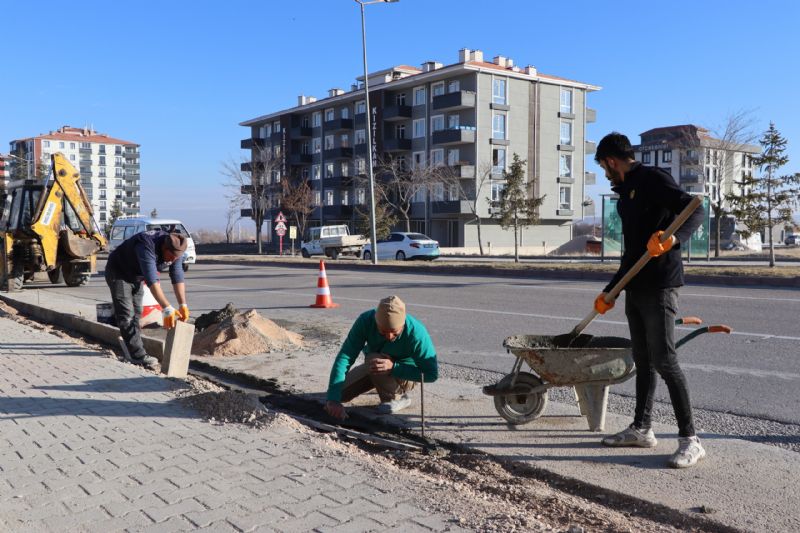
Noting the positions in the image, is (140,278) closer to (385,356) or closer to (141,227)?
(385,356)

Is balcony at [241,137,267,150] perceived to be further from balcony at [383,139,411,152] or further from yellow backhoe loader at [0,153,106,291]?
yellow backhoe loader at [0,153,106,291]

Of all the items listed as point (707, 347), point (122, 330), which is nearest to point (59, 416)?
point (122, 330)

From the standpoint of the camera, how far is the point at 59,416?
509cm

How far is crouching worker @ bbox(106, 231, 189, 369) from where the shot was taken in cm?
676

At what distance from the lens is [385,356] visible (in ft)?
16.5

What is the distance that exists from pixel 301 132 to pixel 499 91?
22.5 meters

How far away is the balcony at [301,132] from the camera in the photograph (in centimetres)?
7012

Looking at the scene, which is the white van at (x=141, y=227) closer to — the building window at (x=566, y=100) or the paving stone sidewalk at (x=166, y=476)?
the paving stone sidewalk at (x=166, y=476)

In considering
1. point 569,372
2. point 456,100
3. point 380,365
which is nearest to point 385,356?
point 380,365

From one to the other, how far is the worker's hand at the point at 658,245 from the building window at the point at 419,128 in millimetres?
55317

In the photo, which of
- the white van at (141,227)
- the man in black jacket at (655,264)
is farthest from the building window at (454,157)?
the man in black jacket at (655,264)

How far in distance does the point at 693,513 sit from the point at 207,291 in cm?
1512

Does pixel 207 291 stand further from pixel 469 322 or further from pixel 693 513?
pixel 693 513

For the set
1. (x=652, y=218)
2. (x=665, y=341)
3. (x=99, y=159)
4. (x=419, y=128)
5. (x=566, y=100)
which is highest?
(x=99, y=159)
